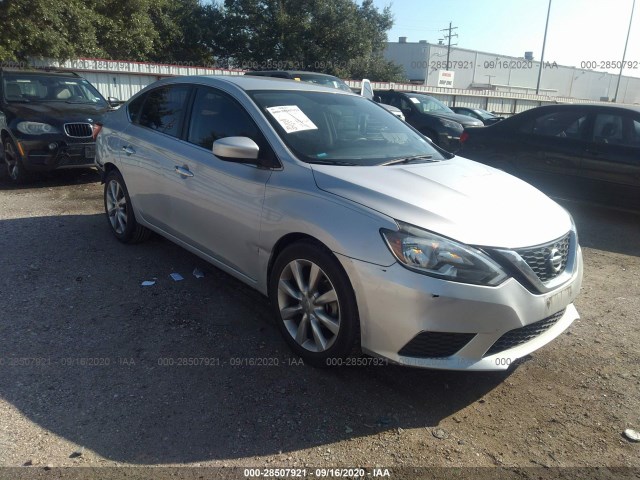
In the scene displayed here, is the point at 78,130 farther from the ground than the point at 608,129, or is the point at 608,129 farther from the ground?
the point at 608,129

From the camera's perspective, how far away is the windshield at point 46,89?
8.33m

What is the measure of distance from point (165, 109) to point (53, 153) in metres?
3.90

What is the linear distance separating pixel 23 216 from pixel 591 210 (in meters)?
7.82

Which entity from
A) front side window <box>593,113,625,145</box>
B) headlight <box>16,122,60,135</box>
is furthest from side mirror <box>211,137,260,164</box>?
headlight <box>16,122,60,135</box>

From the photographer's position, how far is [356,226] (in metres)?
2.75

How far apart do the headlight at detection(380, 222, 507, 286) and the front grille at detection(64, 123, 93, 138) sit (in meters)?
6.70

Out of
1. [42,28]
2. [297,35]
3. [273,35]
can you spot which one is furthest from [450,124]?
[273,35]

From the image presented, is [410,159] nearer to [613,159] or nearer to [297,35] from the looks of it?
[613,159]

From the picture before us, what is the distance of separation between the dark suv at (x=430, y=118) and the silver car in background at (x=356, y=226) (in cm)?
880

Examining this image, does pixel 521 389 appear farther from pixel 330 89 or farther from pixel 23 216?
pixel 23 216

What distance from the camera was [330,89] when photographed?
4.41m

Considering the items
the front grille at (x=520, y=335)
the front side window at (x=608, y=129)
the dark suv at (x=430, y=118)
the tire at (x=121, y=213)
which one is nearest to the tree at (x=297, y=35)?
the dark suv at (x=430, y=118)

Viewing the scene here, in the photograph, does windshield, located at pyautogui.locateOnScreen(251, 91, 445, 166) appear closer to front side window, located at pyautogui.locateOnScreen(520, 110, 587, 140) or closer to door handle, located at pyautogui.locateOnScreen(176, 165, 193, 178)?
door handle, located at pyautogui.locateOnScreen(176, 165, 193, 178)

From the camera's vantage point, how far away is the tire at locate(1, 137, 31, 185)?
7.71 metres
